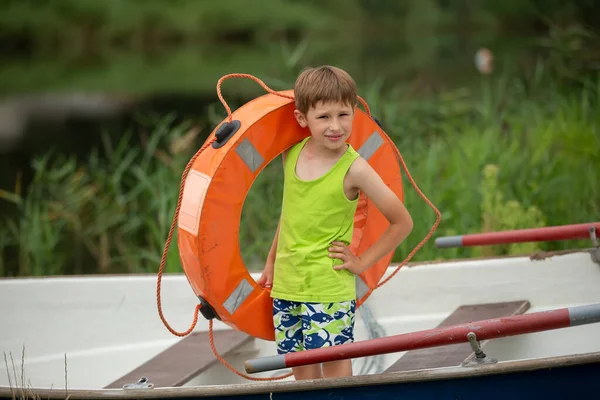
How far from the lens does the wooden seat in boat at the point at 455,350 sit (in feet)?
10.1

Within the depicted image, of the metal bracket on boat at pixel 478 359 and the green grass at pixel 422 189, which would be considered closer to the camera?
the metal bracket on boat at pixel 478 359

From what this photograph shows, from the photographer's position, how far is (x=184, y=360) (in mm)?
3387

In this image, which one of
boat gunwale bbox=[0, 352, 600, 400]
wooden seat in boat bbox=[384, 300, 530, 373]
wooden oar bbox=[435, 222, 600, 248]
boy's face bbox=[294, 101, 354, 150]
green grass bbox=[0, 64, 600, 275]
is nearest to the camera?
boat gunwale bbox=[0, 352, 600, 400]

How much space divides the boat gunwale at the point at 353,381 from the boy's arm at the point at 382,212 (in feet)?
1.06

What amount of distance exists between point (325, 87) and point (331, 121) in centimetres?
9

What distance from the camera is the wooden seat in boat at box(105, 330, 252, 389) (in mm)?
3184

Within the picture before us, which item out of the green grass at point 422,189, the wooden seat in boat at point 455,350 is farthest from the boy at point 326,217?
the green grass at point 422,189

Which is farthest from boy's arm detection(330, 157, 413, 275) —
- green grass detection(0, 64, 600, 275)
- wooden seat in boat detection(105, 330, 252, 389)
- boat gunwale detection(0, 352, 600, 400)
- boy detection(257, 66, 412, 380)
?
green grass detection(0, 64, 600, 275)

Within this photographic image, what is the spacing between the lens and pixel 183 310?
382cm

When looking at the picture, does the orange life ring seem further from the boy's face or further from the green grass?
the green grass

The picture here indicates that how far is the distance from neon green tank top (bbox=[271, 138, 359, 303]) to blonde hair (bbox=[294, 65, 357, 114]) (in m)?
0.17

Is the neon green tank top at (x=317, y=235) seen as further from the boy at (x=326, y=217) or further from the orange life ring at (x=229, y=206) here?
the orange life ring at (x=229, y=206)

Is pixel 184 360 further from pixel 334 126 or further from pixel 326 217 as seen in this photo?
pixel 334 126

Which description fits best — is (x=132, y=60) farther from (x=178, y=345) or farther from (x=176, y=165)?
(x=178, y=345)
